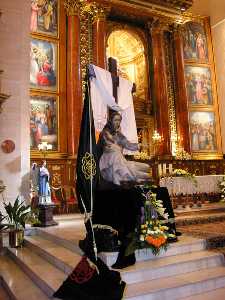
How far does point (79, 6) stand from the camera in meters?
13.4

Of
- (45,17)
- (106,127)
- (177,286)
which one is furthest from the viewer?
(45,17)

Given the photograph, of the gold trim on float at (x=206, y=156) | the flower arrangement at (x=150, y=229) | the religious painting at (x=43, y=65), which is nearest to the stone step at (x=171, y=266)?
the flower arrangement at (x=150, y=229)

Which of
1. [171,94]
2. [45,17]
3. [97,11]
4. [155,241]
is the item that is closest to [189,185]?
[155,241]

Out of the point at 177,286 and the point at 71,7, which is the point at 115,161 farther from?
the point at 71,7

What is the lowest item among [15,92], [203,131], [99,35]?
[203,131]

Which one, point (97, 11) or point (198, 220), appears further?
point (97, 11)

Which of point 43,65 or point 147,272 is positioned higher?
point 43,65

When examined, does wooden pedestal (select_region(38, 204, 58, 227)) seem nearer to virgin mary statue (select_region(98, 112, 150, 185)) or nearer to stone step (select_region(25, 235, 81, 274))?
stone step (select_region(25, 235, 81, 274))

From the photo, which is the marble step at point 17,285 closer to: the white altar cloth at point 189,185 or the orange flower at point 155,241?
the orange flower at point 155,241

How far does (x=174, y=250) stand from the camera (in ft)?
15.1

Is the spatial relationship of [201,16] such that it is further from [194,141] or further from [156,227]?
[156,227]

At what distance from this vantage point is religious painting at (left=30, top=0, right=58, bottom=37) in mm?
12867

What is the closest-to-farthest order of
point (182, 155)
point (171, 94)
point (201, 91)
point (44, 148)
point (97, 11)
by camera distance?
point (44, 148), point (97, 11), point (182, 155), point (171, 94), point (201, 91)

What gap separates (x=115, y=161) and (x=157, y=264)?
160cm
